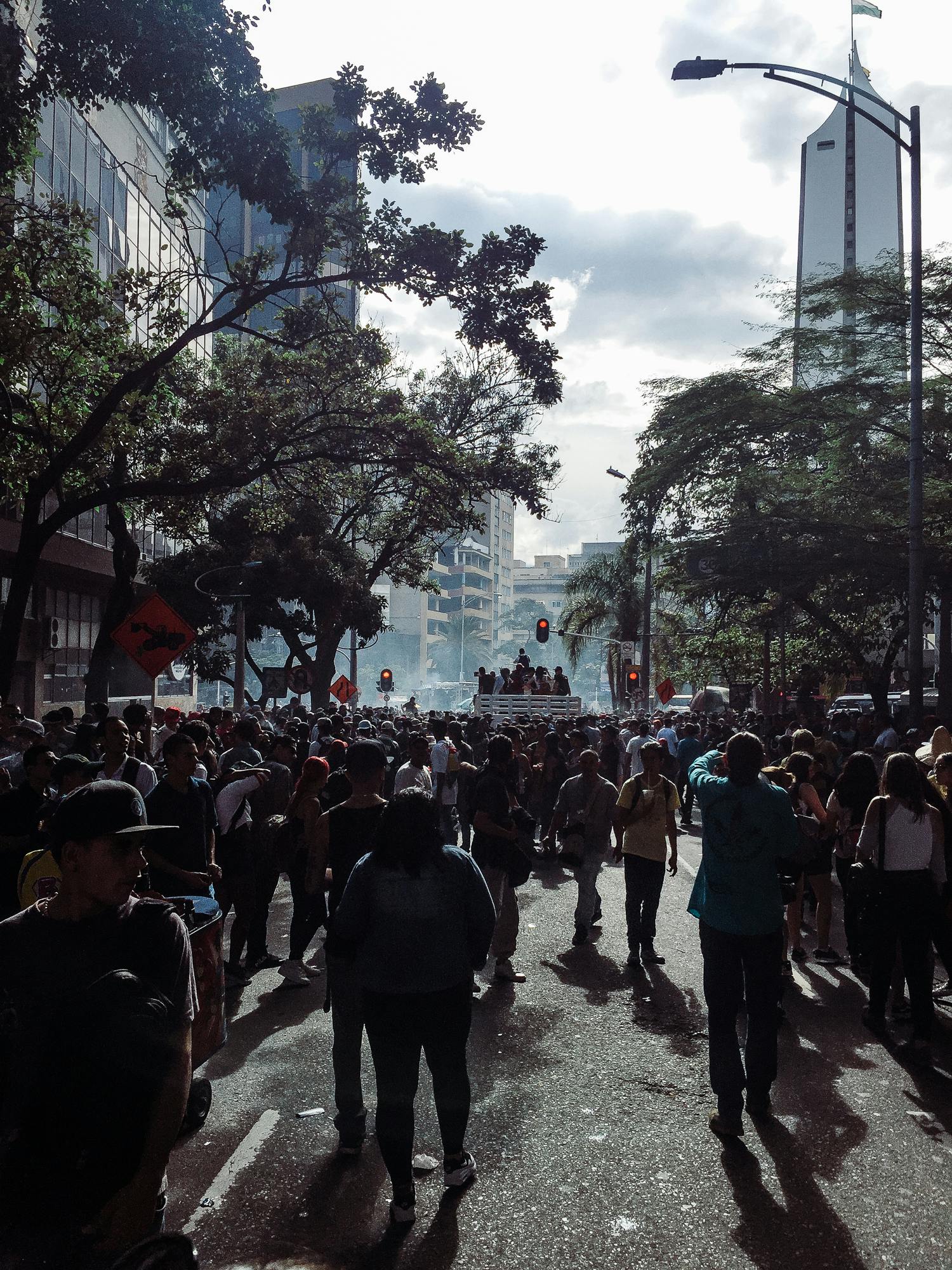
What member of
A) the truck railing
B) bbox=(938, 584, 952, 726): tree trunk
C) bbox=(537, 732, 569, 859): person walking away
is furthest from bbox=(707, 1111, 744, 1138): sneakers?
the truck railing

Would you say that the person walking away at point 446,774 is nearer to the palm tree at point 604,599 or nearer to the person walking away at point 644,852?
the person walking away at point 644,852

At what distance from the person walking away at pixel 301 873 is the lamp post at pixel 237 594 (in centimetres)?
2376

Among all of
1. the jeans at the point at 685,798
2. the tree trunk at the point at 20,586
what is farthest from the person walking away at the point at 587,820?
the jeans at the point at 685,798

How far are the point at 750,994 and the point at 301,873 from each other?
12.0ft

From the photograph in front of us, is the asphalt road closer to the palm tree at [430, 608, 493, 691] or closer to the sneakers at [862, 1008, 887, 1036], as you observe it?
the sneakers at [862, 1008, 887, 1036]

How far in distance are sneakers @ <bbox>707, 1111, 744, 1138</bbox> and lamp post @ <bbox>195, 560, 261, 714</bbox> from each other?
27721 mm

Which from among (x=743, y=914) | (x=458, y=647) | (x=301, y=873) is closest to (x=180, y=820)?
(x=301, y=873)

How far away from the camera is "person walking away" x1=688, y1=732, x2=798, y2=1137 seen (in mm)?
5969

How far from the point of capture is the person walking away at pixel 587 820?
425 inches

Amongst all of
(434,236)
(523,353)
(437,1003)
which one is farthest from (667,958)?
(434,236)

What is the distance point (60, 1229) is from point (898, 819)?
5.98 meters

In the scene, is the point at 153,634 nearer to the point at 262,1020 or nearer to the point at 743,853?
the point at 262,1020

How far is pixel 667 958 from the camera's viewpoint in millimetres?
10086

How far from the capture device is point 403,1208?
465cm
